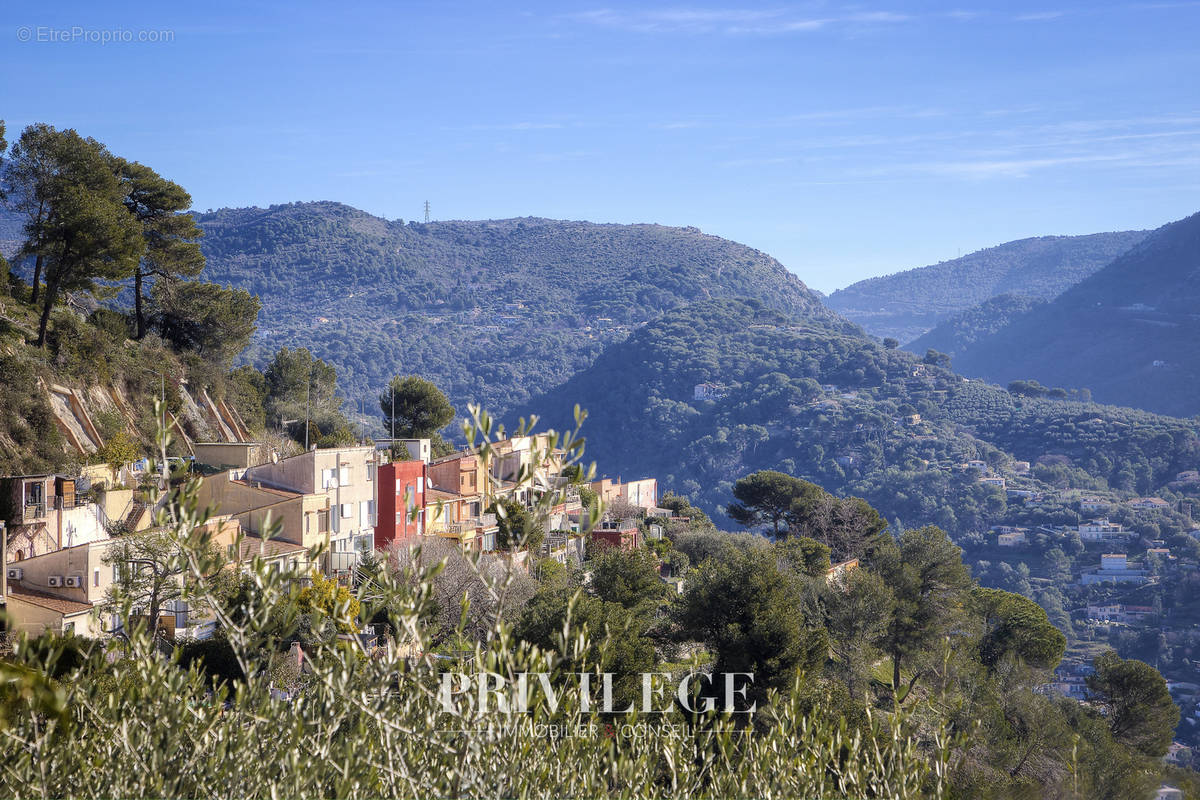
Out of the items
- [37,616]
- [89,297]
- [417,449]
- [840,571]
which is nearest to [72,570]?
[37,616]

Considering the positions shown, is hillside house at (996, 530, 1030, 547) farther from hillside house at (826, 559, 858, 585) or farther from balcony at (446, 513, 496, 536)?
balcony at (446, 513, 496, 536)

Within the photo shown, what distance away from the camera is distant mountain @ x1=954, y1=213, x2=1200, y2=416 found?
441 feet

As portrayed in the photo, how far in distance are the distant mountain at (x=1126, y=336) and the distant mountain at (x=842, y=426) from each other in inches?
932

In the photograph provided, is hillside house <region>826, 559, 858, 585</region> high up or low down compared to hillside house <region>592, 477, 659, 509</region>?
down

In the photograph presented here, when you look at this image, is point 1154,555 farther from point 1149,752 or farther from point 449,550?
point 449,550

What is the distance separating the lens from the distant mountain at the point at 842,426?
91312 millimetres

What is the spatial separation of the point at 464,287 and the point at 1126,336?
341 feet

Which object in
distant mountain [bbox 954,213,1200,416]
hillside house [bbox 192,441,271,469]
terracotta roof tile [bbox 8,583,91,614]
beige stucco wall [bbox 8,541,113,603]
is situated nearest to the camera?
terracotta roof tile [bbox 8,583,91,614]

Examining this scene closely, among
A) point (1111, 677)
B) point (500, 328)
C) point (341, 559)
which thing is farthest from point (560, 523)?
point (500, 328)

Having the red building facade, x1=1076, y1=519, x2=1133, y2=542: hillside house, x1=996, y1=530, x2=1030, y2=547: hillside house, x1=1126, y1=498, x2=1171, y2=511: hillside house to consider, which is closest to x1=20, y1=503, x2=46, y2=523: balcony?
the red building facade

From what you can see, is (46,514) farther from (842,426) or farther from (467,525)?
(842,426)

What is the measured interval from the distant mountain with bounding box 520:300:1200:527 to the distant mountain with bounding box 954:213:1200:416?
Result: 77.7ft

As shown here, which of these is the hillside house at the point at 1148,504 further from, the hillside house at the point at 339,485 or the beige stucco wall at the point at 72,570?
the beige stucco wall at the point at 72,570

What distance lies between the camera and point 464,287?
172250 mm
